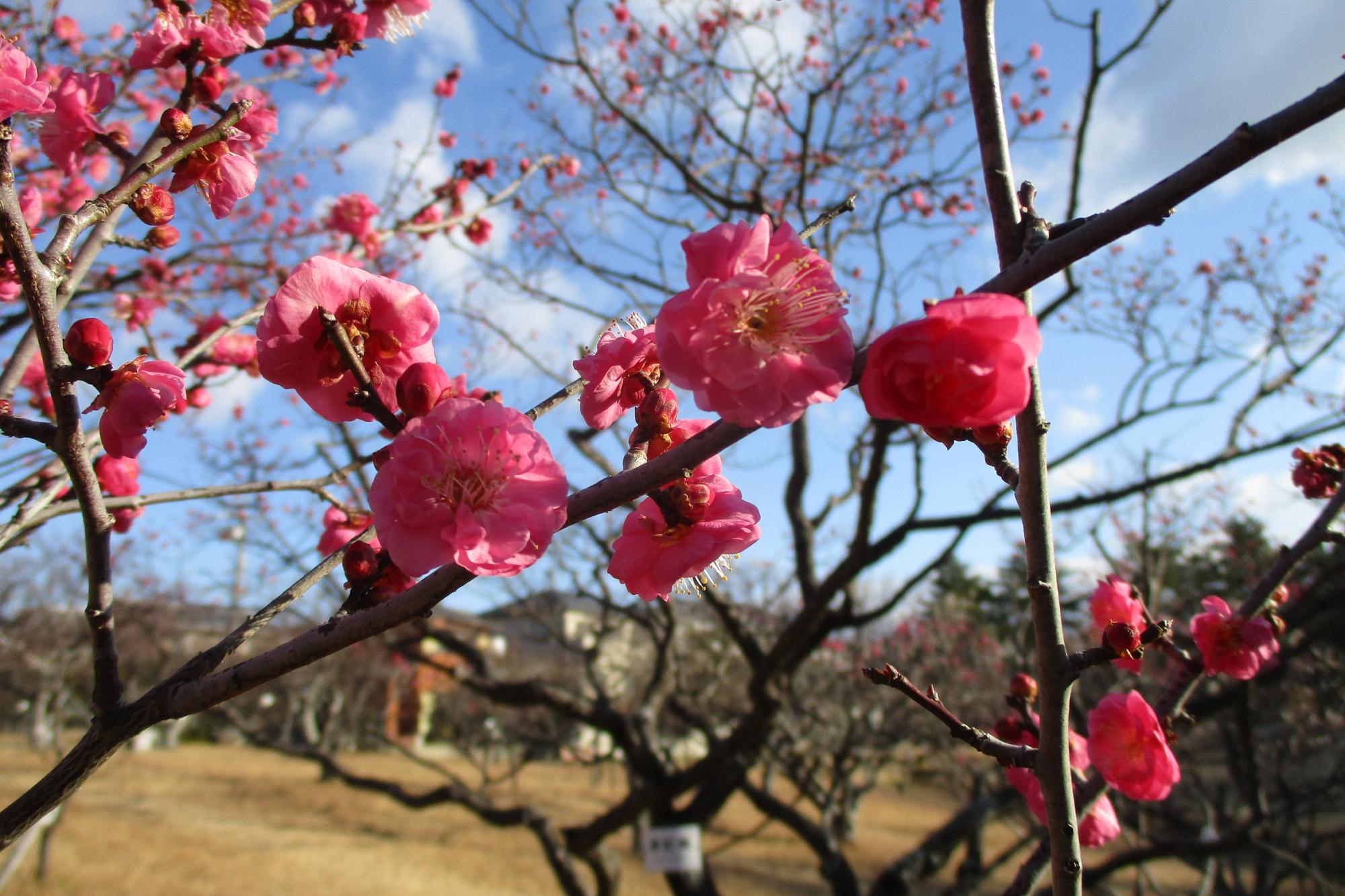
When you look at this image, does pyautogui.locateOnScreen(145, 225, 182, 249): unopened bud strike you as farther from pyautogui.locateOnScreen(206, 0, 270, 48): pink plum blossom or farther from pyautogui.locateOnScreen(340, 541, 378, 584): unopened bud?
pyautogui.locateOnScreen(340, 541, 378, 584): unopened bud

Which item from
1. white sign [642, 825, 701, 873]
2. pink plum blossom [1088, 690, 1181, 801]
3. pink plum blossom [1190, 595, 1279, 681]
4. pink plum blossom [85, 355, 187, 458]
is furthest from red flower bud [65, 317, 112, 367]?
white sign [642, 825, 701, 873]

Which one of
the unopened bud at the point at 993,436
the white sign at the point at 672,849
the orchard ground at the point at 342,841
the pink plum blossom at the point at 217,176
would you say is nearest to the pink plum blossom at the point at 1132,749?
the unopened bud at the point at 993,436

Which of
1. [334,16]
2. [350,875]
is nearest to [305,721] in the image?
[350,875]

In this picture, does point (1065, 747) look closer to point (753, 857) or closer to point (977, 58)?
point (977, 58)

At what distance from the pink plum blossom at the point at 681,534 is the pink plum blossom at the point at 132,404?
1.82ft

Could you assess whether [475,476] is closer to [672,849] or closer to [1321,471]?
[1321,471]

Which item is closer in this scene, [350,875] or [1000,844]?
[350,875]

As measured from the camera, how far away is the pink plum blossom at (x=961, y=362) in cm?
61

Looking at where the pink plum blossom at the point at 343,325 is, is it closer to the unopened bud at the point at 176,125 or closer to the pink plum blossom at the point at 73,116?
the unopened bud at the point at 176,125

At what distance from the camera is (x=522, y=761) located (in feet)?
23.7

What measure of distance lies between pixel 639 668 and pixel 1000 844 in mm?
7263

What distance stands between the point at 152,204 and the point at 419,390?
0.75 metres

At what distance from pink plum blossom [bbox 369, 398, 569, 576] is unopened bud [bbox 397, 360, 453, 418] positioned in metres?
0.03

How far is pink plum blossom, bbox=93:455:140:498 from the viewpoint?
166 centimetres
